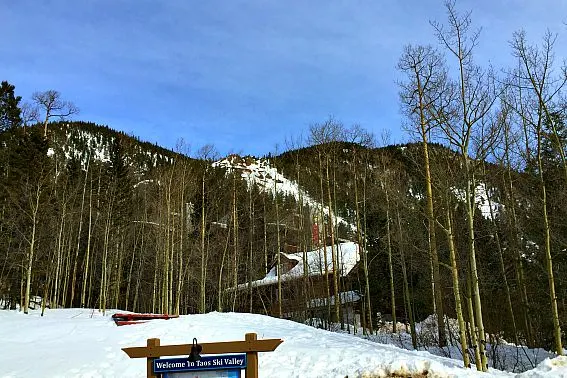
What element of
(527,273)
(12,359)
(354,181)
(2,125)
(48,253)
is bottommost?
(12,359)

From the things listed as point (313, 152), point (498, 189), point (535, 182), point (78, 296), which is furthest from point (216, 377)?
point (78, 296)

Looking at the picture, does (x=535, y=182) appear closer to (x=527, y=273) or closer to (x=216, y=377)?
(x=527, y=273)

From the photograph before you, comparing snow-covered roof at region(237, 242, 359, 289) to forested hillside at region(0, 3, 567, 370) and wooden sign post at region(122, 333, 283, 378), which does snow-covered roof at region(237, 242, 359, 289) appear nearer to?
forested hillside at region(0, 3, 567, 370)

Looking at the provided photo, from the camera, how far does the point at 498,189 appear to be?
22781 mm

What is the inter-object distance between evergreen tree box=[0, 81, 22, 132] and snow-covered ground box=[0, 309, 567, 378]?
2073 cm

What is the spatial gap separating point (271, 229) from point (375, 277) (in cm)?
1374

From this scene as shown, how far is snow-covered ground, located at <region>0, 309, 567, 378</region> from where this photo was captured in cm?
923

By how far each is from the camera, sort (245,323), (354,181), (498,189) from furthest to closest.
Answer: (354,181) < (498,189) < (245,323)

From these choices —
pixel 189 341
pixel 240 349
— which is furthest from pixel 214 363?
pixel 189 341

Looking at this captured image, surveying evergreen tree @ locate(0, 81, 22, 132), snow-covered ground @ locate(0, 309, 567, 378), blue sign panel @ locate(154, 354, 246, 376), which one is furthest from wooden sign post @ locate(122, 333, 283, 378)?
evergreen tree @ locate(0, 81, 22, 132)

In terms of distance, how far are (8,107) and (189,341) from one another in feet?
95.2

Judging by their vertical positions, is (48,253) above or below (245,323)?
above

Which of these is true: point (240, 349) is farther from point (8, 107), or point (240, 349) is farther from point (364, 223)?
point (8, 107)

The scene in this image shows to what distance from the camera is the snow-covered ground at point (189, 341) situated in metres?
9.23
